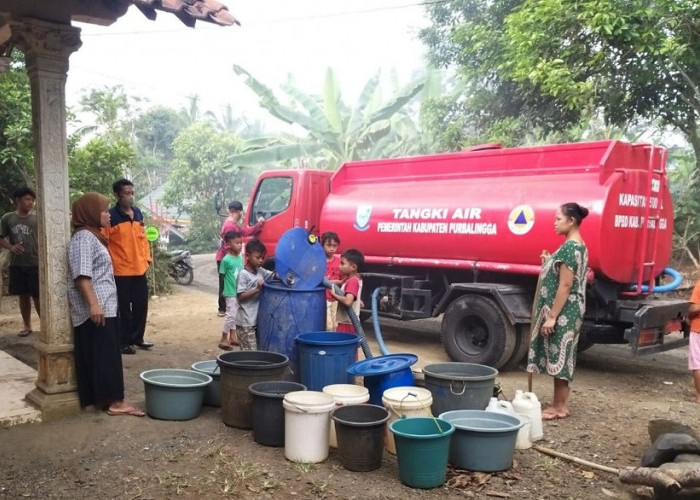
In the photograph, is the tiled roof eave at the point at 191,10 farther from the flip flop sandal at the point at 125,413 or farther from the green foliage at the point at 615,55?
the green foliage at the point at 615,55

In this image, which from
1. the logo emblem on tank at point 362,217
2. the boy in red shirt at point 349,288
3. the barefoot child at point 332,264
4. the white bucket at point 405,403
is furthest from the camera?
the logo emblem on tank at point 362,217

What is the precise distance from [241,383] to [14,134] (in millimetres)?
6844

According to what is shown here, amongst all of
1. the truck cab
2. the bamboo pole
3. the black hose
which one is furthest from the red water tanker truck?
the bamboo pole

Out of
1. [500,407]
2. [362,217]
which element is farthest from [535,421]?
[362,217]

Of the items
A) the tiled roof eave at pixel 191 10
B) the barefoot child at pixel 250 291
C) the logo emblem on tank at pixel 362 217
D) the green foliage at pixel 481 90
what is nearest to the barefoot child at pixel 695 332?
the barefoot child at pixel 250 291

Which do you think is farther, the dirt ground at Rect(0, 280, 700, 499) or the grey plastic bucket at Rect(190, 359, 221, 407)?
the grey plastic bucket at Rect(190, 359, 221, 407)

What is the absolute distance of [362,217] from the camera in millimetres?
7609

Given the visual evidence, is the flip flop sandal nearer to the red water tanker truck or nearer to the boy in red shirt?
the boy in red shirt

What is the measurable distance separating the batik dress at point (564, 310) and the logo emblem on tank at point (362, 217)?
310 cm

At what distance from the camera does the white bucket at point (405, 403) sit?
12.7ft

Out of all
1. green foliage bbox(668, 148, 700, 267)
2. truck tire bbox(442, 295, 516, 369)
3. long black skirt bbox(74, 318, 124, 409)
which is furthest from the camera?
Answer: green foliage bbox(668, 148, 700, 267)

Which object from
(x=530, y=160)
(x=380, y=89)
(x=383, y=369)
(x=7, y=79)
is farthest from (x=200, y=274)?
(x=383, y=369)

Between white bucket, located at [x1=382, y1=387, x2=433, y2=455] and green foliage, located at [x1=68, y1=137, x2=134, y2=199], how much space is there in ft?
25.6

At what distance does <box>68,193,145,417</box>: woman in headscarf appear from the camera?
4.27m
